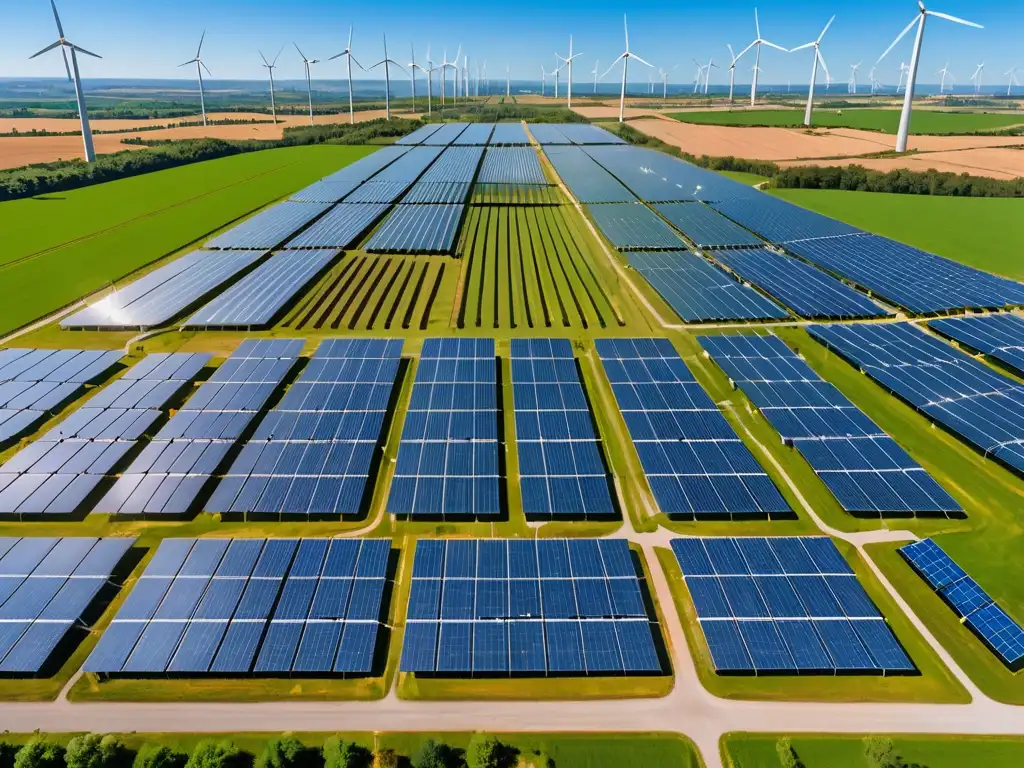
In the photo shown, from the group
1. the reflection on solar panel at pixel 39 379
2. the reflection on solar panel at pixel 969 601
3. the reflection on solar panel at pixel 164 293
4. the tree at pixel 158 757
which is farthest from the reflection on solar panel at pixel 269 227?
the reflection on solar panel at pixel 969 601

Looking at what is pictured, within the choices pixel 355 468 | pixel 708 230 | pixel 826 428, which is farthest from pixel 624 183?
pixel 355 468

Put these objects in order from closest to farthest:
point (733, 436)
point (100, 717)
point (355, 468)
Result: point (100, 717)
point (355, 468)
point (733, 436)

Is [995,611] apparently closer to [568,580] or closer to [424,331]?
Answer: [568,580]

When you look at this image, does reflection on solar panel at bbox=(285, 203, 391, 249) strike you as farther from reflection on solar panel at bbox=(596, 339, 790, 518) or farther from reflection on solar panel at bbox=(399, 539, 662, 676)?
reflection on solar panel at bbox=(399, 539, 662, 676)

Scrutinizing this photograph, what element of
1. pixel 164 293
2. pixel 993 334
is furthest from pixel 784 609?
pixel 164 293

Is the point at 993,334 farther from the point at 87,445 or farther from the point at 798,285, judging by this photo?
the point at 87,445

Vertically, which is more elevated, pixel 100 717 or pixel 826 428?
pixel 826 428
